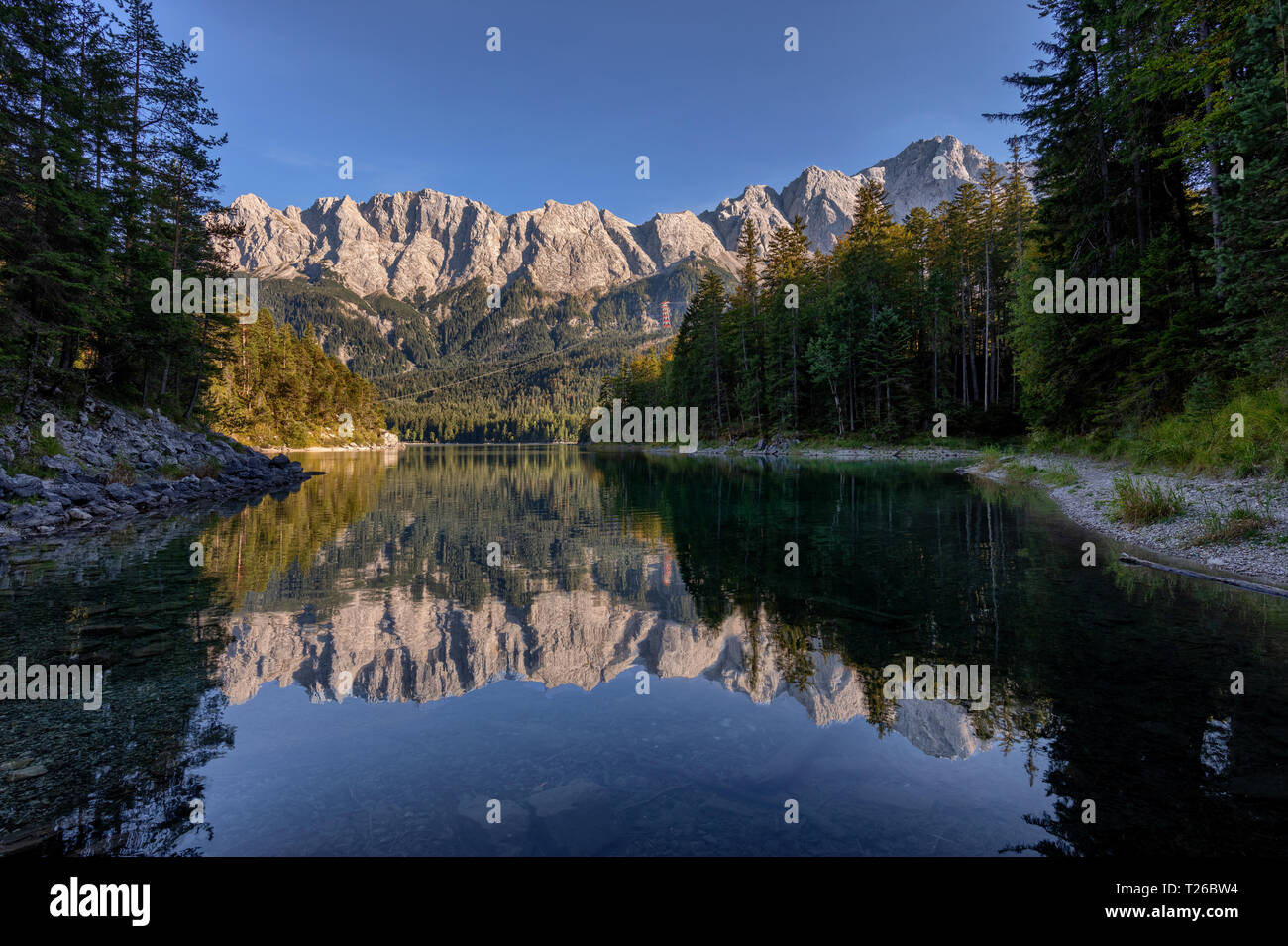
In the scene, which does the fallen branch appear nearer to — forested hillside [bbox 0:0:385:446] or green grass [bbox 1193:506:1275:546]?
green grass [bbox 1193:506:1275:546]

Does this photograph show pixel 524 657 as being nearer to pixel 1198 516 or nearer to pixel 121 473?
pixel 1198 516

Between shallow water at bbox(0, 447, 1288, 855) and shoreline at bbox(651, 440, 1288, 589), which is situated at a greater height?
shoreline at bbox(651, 440, 1288, 589)

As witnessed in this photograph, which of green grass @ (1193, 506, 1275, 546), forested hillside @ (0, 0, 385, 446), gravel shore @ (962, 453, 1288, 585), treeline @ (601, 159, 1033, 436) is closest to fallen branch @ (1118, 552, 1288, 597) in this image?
gravel shore @ (962, 453, 1288, 585)

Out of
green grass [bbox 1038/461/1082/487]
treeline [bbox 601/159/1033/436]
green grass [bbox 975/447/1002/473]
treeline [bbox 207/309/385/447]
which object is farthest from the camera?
treeline [bbox 207/309/385/447]

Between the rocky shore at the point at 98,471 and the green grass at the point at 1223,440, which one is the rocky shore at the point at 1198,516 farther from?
A: the rocky shore at the point at 98,471

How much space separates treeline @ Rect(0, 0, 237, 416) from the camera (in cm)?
2091

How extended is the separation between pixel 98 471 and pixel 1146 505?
34.9 meters

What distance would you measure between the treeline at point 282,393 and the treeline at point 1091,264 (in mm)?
64917

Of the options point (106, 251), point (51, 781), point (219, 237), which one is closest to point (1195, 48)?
point (51, 781)

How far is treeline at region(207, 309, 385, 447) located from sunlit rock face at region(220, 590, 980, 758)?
64.4 m

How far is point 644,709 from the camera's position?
6625 millimetres

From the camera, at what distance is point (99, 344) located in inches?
1087

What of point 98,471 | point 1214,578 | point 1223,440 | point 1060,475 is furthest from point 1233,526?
point 98,471
